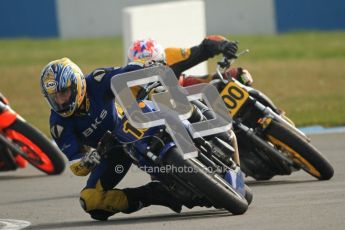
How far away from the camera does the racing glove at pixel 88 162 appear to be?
8.34 meters

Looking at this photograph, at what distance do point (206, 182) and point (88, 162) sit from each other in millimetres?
1020

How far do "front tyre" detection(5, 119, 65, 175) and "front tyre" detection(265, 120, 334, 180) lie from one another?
3003 mm

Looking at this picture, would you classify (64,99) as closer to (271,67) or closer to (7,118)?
(7,118)

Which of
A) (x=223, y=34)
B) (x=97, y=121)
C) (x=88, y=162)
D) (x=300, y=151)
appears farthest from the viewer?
(x=223, y=34)

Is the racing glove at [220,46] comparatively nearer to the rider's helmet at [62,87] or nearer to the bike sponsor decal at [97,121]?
the bike sponsor decal at [97,121]

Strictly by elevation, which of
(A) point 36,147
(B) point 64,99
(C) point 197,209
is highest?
(B) point 64,99

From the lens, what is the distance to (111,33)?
3231 centimetres

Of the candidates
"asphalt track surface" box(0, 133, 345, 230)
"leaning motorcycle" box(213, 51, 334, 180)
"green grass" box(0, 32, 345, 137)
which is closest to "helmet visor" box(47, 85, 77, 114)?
"asphalt track surface" box(0, 133, 345, 230)

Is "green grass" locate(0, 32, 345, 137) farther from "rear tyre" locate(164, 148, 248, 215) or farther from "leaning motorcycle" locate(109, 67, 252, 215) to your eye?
"rear tyre" locate(164, 148, 248, 215)

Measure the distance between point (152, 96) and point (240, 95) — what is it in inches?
66.8

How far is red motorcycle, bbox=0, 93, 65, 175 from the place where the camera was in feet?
39.8

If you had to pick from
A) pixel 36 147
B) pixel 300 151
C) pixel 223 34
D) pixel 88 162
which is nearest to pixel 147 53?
pixel 300 151

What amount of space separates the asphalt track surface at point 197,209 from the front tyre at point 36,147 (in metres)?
0.14

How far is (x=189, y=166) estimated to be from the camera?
789 cm
